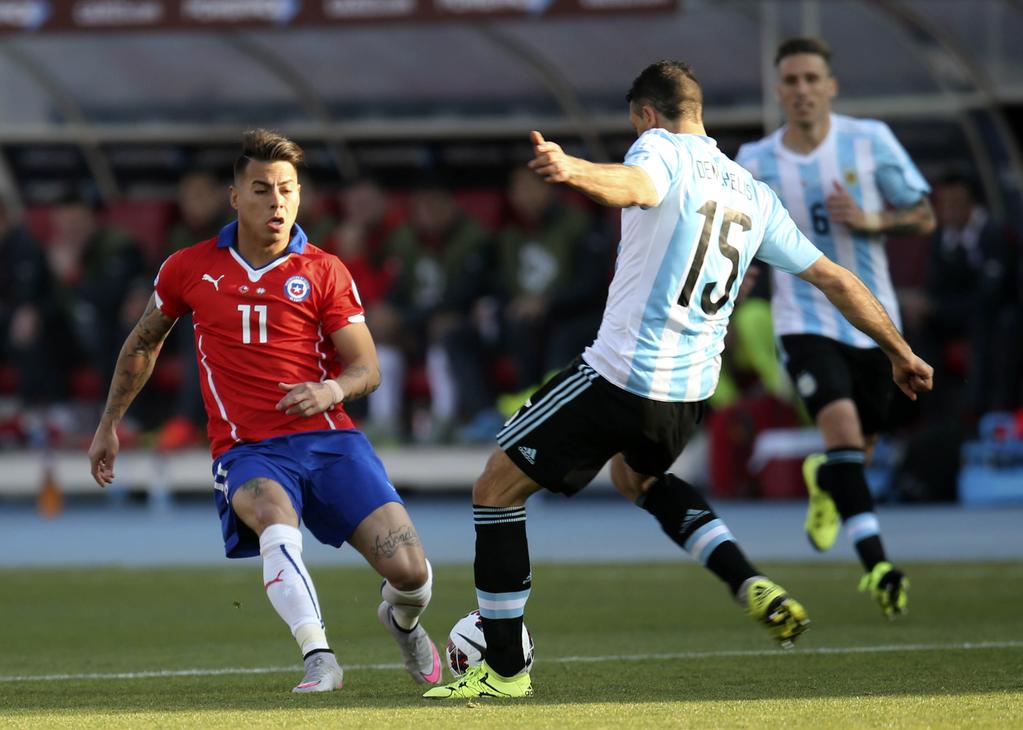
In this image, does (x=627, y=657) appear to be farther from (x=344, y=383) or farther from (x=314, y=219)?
(x=314, y=219)

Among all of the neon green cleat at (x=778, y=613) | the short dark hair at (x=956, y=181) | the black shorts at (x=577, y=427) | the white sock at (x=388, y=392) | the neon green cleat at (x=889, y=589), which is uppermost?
the short dark hair at (x=956, y=181)

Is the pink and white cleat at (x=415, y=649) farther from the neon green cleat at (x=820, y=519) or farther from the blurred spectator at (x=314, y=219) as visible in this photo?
the blurred spectator at (x=314, y=219)

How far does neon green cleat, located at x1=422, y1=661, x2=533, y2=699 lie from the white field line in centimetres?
95

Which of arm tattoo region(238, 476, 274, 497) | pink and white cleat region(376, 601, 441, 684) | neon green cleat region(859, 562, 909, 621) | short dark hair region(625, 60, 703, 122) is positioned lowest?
neon green cleat region(859, 562, 909, 621)

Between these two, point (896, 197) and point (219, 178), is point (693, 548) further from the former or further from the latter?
point (219, 178)

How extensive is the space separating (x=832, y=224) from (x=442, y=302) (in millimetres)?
7927

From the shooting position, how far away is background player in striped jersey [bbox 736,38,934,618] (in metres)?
8.38

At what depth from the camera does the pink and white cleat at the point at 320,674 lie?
5680 mm

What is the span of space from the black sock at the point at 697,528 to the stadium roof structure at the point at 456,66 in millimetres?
8778

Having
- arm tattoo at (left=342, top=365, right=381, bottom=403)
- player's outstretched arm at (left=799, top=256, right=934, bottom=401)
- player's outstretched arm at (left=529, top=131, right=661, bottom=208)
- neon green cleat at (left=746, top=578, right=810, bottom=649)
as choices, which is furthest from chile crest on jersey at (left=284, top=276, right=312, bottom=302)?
neon green cleat at (left=746, top=578, right=810, bottom=649)

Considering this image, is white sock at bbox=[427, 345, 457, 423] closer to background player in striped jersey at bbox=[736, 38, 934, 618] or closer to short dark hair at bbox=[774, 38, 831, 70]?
background player in striped jersey at bbox=[736, 38, 934, 618]

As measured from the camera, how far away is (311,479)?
20.1 ft

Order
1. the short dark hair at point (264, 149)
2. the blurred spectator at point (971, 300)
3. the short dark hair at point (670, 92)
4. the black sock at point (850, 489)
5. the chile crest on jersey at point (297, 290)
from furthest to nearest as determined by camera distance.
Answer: the blurred spectator at point (971, 300) < the black sock at point (850, 489) < the chile crest on jersey at point (297, 290) < the short dark hair at point (264, 149) < the short dark hair at point (670, 92)

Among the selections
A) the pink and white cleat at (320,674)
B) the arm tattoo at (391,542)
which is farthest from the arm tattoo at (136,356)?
the pink and white cleat at (320,674)
